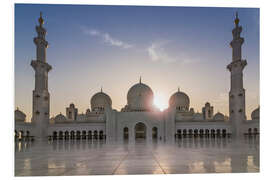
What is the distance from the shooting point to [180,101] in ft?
105

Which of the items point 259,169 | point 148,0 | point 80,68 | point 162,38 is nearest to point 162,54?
point 162,38

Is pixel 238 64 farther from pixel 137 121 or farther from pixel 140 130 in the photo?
pixel 140 130

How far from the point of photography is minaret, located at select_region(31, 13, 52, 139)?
24.2 m

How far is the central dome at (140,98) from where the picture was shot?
29672 millimetres


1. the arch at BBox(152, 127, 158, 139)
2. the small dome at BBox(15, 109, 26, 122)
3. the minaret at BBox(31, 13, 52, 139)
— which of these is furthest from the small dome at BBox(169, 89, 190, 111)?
the small dome at BBox(15, 109, 26, 122)

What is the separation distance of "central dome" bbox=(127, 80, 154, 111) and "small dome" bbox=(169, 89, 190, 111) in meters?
3.27

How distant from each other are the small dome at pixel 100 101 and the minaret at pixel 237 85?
15039 millimetres

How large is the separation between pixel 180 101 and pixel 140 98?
5.60 m

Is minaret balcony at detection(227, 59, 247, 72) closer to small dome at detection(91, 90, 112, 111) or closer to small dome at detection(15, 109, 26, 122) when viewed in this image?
small dome at detection(91, 90, 112, 111)

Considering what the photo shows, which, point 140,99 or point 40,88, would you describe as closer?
point 40,88

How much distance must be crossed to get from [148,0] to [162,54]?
686 centimetres

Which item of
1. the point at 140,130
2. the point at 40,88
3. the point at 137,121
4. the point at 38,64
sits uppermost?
the point at 38,64

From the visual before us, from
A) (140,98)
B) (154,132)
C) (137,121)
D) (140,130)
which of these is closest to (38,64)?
(137,121)

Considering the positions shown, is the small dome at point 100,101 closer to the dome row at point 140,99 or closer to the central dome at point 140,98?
the dome row at point 140,99
